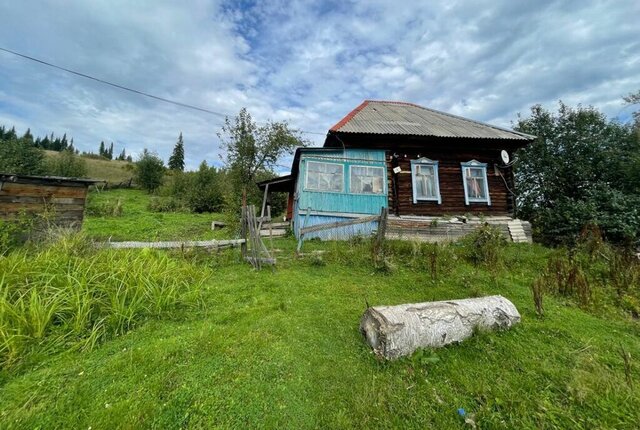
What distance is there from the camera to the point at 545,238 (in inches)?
457

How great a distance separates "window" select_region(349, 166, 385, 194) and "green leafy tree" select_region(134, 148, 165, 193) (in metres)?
27.8

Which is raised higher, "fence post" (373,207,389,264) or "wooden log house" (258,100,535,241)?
"wooden log house" (258,100,535,241)

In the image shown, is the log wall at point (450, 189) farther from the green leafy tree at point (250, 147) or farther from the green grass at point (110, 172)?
the green grass at point (110, 172)

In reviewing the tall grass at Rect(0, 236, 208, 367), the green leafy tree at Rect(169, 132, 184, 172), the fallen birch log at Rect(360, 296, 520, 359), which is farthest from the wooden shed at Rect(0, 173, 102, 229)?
the green leafy tree at Rect(169, 132, 184, 172)

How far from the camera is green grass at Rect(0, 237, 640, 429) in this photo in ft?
7.00

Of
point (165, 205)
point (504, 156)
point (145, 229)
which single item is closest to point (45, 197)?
point (145, 229)

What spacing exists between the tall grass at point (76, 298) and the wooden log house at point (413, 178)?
6.45 metres

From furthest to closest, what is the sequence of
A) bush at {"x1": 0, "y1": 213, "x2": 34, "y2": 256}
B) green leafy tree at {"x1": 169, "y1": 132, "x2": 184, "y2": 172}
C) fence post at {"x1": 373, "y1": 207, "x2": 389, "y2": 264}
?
green leafy tree at {"x1": 169, "y1": 132, "x2": 184, "y2": 172} → fence post at {"x1": 373, "y1": 207, "x2": 389, "y2": 264} → bush at {"x1": 0, "y1": 213, "x2": 34, "y2": 256}

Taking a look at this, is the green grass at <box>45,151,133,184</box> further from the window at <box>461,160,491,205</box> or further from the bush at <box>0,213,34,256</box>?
the window at <box>461,160,491,205</box>

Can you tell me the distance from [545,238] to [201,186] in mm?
26369

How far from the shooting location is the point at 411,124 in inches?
488

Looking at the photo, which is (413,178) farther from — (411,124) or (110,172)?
(110,172)

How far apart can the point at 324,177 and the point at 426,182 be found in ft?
15.7

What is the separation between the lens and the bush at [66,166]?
87.1 ft
